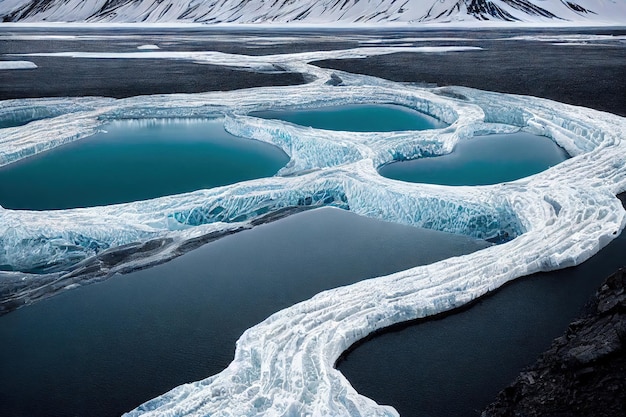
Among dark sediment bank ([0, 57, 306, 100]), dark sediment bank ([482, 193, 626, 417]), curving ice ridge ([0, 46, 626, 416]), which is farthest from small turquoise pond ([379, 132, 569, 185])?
dark sediment bank ([0, 57, 306, 100])

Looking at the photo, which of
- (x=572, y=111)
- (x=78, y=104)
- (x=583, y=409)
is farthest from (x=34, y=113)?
(x=583, y=409)

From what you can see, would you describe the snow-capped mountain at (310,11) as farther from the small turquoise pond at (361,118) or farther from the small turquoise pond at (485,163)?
the small turquoise pond at (485,163)

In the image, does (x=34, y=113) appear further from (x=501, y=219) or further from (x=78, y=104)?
(x=501, y=219)

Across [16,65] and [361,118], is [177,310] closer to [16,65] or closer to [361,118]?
[361,118]

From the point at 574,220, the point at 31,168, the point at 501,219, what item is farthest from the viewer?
the point at 31,168

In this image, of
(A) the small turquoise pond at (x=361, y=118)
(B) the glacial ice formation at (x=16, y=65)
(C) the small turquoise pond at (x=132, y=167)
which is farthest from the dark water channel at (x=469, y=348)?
(B) the glacial ice formation at (x=16, y=65)

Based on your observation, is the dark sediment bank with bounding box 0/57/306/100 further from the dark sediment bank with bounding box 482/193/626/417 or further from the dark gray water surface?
the dark sediment bank with bounding box 482/193/626/417
